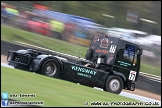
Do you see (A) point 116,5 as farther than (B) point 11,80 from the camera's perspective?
Yes

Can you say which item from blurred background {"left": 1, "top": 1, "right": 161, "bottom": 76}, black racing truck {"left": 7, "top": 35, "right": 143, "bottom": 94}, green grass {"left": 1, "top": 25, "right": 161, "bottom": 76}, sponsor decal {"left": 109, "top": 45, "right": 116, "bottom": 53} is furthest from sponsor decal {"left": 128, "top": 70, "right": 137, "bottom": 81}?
green grass {"left": 1, "top": 25, "right": 161, "bottom": 76}

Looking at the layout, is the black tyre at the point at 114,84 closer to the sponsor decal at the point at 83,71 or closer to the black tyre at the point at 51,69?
the sponsor decal at the point at 83,71

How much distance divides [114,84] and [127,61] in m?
0.86

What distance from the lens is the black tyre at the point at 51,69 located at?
12.4 metres

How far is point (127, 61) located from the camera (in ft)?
43.2

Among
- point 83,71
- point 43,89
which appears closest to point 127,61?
point 83,71

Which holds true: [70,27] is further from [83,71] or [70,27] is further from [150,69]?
[83,71]

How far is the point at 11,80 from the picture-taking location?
1040cm

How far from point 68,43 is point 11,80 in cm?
1173

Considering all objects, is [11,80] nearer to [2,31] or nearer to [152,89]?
[152,89]

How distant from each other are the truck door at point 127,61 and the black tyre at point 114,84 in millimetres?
290

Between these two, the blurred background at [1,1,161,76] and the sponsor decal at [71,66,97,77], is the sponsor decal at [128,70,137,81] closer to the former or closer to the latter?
the sponsor decal at [71,66,97,77]

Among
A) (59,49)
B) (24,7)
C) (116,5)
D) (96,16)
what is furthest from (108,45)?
(116,5)

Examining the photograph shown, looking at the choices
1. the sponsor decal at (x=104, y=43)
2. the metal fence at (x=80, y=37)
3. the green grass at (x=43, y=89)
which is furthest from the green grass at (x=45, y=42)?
the green grass at (x=43, y=89)
